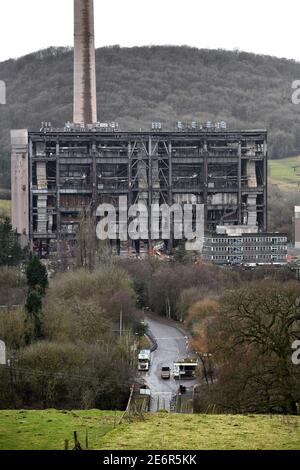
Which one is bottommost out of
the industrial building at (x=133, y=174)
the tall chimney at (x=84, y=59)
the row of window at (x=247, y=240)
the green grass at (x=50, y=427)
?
the green grass at (x=50, y=427)

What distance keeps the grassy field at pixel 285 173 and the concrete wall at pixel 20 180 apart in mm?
26619

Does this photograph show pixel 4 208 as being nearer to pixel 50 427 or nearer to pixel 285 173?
pixel 285 173

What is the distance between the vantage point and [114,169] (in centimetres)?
5991

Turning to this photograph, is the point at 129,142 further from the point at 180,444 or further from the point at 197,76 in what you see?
the point at 197,76

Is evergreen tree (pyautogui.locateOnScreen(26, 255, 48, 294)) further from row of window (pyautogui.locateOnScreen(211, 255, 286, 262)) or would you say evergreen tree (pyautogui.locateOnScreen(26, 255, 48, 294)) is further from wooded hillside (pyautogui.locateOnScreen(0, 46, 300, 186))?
wooded hillside (pyautogui.locateOnScreen(0, 46, 300, 186))

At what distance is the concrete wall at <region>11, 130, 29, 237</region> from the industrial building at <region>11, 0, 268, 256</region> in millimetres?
48

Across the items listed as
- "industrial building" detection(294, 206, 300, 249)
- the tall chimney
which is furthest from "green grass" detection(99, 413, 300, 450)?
the tall chimney

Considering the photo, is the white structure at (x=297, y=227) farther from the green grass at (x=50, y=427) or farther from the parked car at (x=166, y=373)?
the green grass at (x=50, y=427)

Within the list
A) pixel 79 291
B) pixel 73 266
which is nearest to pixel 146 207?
pixel 73 266

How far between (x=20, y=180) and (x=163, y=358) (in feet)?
89.7

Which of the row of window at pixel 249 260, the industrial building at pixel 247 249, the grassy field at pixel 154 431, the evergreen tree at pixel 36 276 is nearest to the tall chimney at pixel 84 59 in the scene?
the industrial building at pixel 247 249

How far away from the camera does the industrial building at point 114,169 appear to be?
2308 inches

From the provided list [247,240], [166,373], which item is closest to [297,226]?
[247,240]

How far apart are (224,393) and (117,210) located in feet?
117
